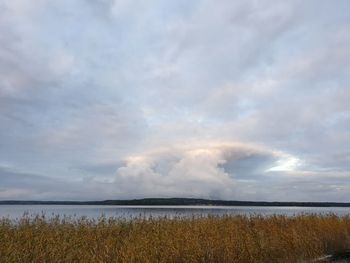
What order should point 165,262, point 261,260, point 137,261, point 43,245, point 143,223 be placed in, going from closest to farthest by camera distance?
point 137,261, point 165,262, point 261,260, point 43,245, point 143,223

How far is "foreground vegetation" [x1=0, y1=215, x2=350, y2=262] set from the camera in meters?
10.7

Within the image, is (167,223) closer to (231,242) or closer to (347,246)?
(231,242)

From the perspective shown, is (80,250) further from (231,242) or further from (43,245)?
(231,242)

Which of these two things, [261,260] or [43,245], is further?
[43,245]

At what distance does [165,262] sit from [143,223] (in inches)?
277

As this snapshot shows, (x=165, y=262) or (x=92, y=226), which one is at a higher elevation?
(x=92, y=226)

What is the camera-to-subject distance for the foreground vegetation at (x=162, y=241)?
10695 mm

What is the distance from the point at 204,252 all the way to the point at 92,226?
6.37m

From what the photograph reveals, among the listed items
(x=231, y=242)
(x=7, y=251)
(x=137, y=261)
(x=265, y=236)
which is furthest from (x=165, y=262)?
→ (x=265, y=236)

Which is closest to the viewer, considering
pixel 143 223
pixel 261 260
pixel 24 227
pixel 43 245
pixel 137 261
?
pixel 137 261

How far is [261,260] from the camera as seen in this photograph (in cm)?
1109

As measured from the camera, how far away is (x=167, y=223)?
55.9ft

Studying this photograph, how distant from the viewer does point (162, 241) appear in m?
12.3

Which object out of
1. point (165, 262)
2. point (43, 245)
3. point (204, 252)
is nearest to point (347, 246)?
point (204, 252)
